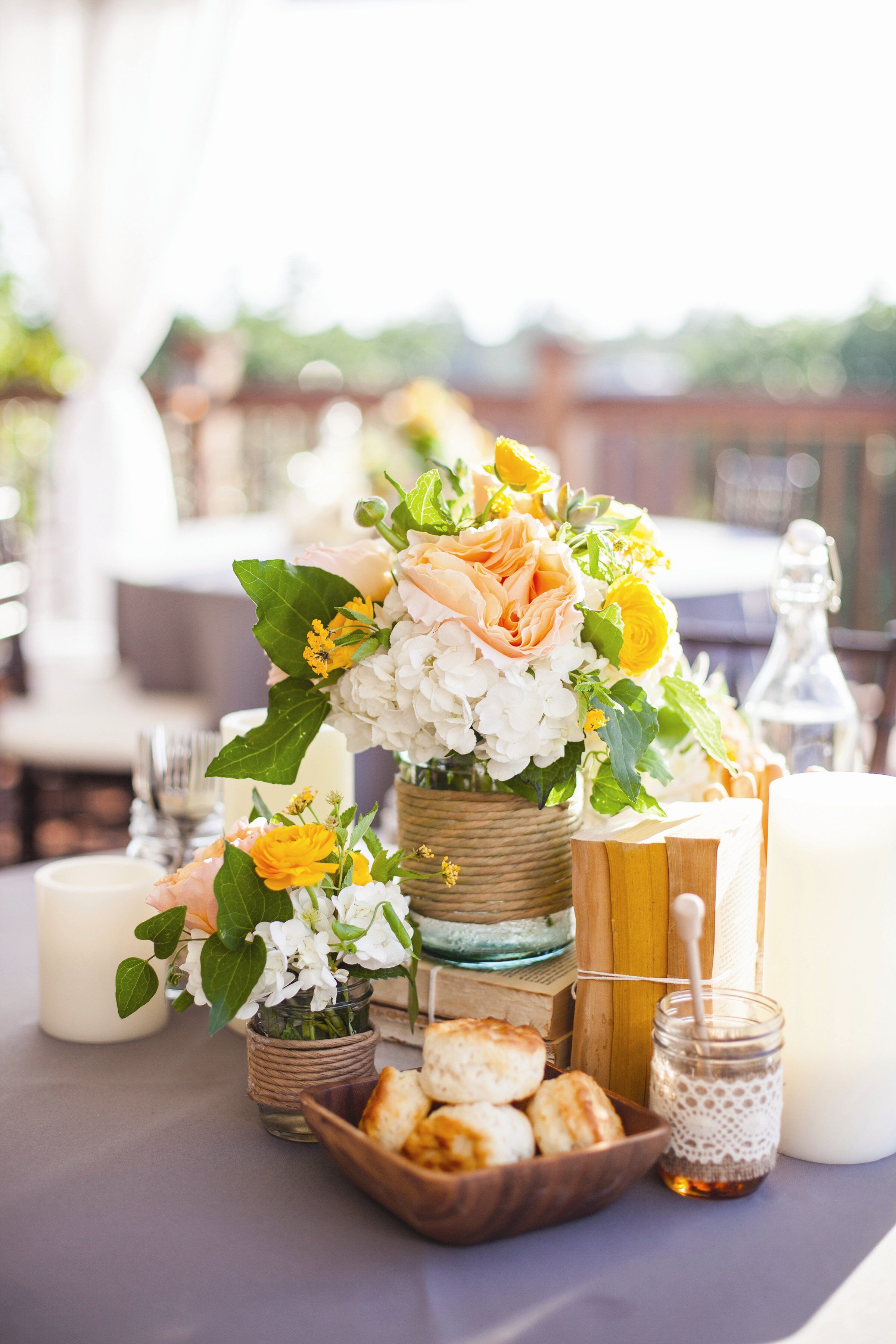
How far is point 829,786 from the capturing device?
748mm

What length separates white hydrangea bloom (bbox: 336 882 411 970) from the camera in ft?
2.34

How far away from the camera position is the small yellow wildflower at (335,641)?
0.76 meters

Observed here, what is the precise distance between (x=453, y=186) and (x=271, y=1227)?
7550 mm

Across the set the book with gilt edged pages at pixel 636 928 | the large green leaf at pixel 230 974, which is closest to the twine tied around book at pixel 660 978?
the book with gilt edged pages at pixel 636 928

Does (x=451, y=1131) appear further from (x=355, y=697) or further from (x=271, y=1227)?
(x=355, y=697)

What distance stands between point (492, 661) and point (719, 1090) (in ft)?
0.87

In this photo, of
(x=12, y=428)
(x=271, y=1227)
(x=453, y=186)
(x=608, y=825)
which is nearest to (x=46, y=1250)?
(x=271, y=1227)

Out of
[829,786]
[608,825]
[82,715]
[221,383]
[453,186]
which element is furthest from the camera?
[453,186]

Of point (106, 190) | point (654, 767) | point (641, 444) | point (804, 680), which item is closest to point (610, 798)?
point (654, 767)

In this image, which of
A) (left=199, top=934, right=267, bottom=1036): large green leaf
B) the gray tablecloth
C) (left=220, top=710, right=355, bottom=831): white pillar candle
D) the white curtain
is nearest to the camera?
the gray tablecloth

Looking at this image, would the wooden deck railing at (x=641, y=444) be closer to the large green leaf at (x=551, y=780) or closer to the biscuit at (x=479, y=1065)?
the large green leaf at (x=551, y=780)

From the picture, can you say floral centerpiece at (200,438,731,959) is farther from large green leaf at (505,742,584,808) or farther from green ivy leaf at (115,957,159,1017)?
green ivy leaf at (115,957,159,1017)

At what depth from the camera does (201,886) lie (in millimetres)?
727

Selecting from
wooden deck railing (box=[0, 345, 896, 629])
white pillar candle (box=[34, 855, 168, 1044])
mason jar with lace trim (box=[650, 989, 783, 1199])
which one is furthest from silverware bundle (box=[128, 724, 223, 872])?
wooden deck railing (box=[0, 345, 896, 629])
